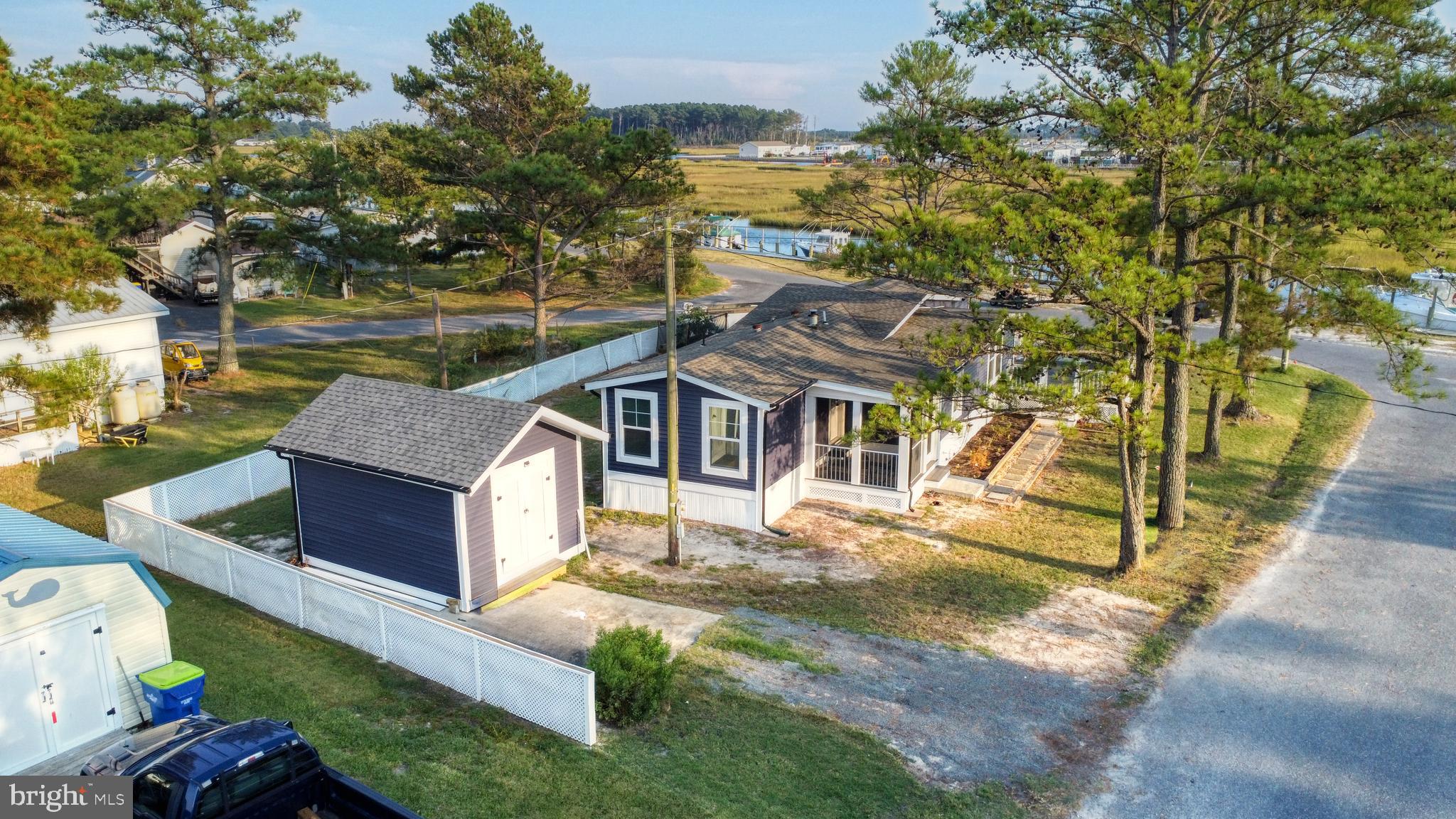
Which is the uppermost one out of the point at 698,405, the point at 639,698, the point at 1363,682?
the point at 698,405

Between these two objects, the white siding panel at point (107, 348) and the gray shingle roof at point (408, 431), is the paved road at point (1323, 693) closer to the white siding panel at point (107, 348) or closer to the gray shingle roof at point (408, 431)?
the gray shingle roof at point (408, 431)

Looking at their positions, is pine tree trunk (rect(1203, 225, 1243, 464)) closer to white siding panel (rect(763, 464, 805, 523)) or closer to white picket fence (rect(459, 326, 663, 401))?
white siding panel (rect(763, 464, 805, 523))

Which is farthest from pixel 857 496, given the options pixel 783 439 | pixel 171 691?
pixel 171 691

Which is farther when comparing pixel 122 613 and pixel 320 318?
pixel 320 318

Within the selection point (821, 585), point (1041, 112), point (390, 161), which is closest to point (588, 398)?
point (821, 585)

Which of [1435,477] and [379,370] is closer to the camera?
[1435,477]

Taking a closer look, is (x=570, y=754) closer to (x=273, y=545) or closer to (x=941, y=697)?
(x=941, y=697)

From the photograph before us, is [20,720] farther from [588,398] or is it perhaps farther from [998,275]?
[588,398]
